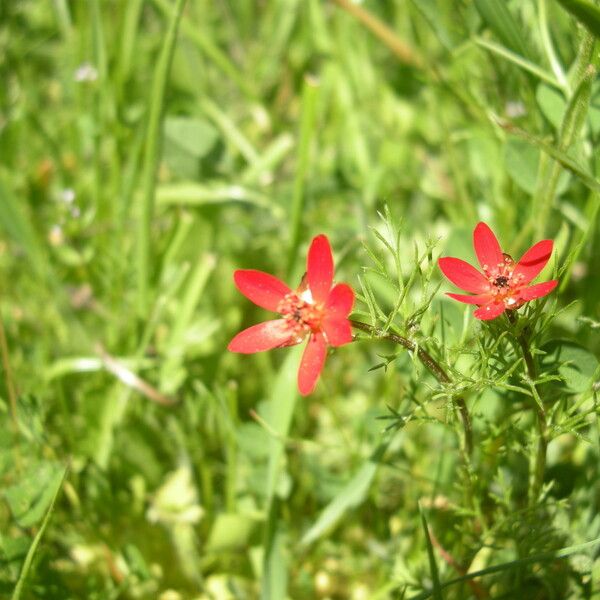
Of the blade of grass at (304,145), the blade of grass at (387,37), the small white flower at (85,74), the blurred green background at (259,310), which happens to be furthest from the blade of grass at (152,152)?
the blade of grass at (387,37)

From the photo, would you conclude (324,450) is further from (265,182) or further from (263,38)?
(263,38)

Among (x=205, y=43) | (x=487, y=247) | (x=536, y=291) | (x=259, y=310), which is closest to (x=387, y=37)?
(x=205, y=43)

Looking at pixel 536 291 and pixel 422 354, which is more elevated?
pixel 536 291

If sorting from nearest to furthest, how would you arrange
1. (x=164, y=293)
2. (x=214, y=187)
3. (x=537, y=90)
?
(x=537, y=90) < (x=164, y=293) < (x=214, y=187)

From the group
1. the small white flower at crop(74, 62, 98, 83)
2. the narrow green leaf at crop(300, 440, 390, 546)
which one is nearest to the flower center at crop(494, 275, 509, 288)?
the narrow green leaf at crop(300, 440, 390, 546)

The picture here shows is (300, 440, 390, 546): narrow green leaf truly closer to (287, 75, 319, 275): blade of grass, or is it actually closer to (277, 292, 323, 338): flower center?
(277, 292, 323, 338): flower center

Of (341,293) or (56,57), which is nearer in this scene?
(341,293)

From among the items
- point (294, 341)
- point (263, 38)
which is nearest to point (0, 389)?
point (294, 341)

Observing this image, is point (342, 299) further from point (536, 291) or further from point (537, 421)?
point (537, 421)
